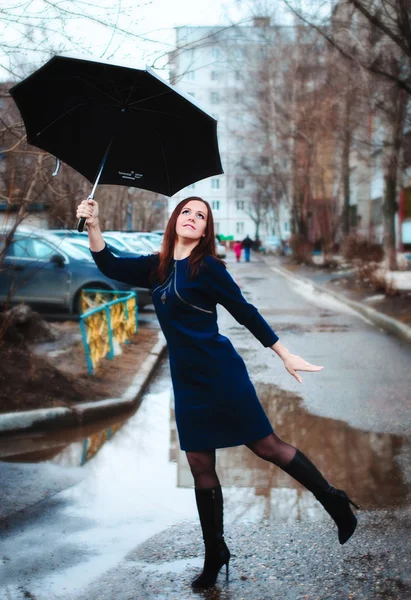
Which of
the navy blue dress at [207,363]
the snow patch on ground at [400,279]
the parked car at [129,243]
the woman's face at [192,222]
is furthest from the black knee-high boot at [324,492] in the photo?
the parked car at [129,243]

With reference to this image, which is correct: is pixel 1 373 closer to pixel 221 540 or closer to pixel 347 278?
pixel 221 540

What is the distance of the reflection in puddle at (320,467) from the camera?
578 centimetres

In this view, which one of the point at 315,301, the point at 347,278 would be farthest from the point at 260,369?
the point at 347,278

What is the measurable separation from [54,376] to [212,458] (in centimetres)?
478

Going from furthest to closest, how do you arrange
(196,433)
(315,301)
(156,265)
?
1. (315,301)
2. (156,265)
3. (196,433)

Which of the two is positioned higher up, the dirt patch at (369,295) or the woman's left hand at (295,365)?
the woman's left hand at (295,365)

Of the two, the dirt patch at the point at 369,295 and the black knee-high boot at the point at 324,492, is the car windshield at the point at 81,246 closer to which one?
the dirt patch at the point at 369,295

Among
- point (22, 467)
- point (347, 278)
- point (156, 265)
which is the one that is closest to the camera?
point (156, 265)

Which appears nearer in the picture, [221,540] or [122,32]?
[221,540]

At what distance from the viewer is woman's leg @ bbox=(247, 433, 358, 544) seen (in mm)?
4355

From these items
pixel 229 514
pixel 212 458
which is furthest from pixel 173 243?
pixel 229 514

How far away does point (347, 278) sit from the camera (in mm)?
29781

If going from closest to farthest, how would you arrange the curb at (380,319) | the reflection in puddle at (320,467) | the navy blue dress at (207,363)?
the navy blue dress at (207,363), the reflection in puddle at (320,467), the curb at (380,319)

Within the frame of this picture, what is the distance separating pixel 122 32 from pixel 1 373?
129 inches
